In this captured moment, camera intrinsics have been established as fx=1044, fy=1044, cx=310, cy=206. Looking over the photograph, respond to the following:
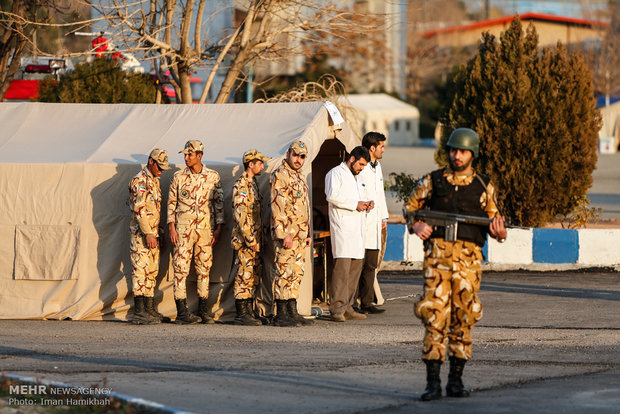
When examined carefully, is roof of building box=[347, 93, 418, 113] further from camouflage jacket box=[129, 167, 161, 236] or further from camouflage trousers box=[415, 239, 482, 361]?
camouflage trousers box=[415, 239, 482, 361]

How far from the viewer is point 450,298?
7.41 m

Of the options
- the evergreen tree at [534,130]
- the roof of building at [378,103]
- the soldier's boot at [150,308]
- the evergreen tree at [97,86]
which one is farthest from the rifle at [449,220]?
the roof of building at [378,103]

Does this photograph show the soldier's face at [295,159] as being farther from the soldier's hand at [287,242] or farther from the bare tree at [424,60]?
the bare tree at [424,60]

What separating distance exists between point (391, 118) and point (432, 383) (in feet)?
186

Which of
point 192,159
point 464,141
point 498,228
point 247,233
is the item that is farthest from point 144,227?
point 498,228

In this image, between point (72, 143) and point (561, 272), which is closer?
point (72, 143)

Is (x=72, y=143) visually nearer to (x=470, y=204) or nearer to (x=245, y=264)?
(x=245, y=264)

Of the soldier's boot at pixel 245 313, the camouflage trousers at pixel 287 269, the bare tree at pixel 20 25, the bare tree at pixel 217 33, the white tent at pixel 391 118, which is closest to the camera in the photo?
the camouflage trousers at pixel 287 269

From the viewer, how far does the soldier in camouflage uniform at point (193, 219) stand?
37.1 ft

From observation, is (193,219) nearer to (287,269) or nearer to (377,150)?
(287,269)

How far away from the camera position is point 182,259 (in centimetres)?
1135

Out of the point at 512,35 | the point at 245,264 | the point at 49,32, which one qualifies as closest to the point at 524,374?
the point at 245,264

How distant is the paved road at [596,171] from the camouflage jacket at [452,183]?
1061cm

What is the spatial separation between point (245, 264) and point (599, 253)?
23.6 ft
